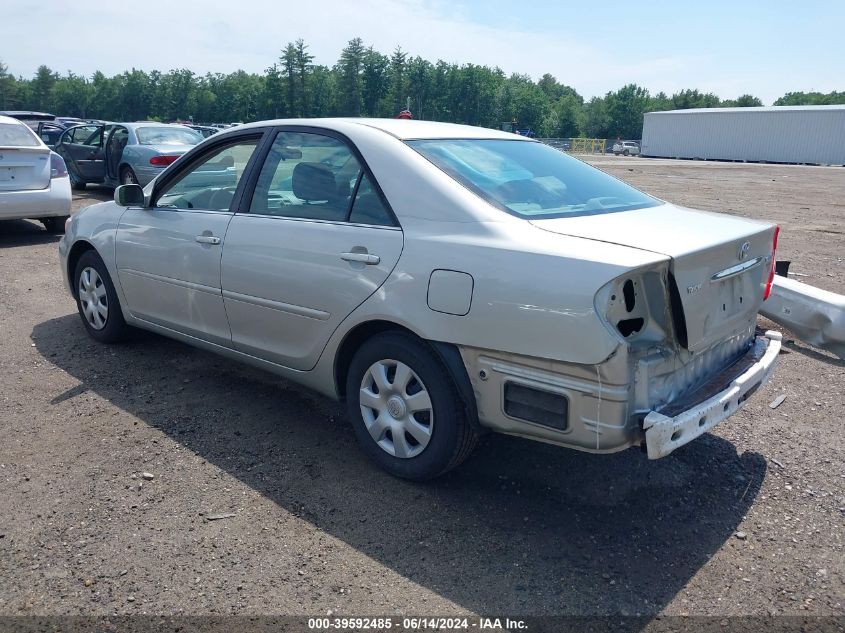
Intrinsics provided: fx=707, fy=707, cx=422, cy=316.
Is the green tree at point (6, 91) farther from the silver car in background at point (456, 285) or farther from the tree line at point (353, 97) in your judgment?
the silver car in background at point (456, 285)

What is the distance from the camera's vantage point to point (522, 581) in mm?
2771

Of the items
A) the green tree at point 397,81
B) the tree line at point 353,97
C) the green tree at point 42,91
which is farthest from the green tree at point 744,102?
the green tree at point 42,91

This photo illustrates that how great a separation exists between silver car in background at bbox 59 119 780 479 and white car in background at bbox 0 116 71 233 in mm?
5715

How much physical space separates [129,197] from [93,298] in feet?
3.34

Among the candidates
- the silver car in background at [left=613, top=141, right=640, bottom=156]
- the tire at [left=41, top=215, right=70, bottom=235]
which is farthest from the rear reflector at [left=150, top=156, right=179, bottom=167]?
the silver car in background at [left=613, top=141, right=640, bottom=156]

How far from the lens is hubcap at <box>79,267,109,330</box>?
5.27m

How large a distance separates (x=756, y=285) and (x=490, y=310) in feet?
4.86

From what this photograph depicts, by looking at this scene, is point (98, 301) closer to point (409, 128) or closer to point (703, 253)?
point (409, 128)

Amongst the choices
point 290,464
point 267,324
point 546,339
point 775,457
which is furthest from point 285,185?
point 775,457

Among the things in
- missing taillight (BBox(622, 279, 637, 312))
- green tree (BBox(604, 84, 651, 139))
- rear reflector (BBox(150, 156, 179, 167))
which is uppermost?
green tree (BBox(604, 84, 651, 139))

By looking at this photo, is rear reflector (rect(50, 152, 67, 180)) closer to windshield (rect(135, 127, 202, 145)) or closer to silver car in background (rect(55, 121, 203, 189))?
silver car in background (rect(55, 121, 203, 189))

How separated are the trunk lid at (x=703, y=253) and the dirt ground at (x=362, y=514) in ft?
2.83

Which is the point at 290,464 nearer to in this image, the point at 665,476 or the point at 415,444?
the point at 415,444

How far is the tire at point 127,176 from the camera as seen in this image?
12953 mm
